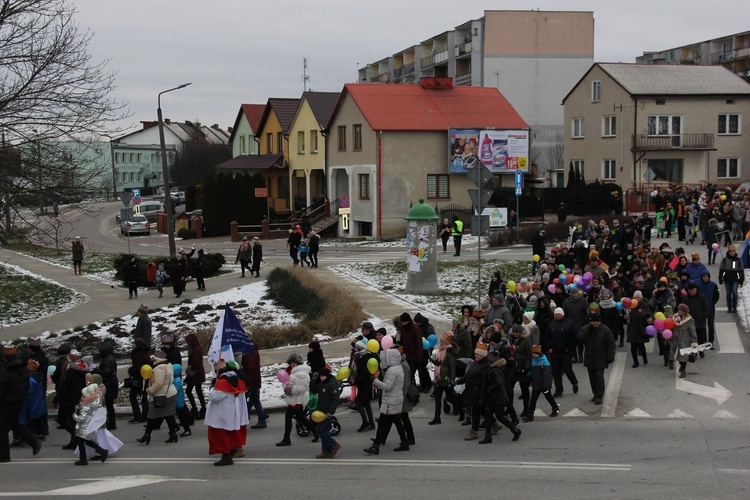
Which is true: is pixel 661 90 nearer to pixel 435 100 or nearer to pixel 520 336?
pixel 435 100

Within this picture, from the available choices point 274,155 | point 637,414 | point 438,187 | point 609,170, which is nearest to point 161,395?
point 637,414

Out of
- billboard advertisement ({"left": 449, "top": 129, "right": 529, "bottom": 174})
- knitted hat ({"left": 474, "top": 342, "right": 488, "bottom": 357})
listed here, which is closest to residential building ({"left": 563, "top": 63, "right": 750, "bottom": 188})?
billboard advertisement ({"left": 449, "top": 129, "right": 529, "bottom": 174})

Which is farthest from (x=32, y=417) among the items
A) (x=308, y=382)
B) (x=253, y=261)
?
(x=253, y=261)

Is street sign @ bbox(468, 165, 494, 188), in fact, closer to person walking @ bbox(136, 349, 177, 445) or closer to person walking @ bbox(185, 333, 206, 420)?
person walking @ bbox(185, 333, 206, 420)

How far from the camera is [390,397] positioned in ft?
36.9

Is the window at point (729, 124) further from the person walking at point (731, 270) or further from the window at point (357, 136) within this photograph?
the person walking at point (731, 270)

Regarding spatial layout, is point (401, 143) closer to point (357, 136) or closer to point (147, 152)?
point (357, 136)

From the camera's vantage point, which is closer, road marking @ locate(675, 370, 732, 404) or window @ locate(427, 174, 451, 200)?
road marking @ locate(675, 370, 732, 404)

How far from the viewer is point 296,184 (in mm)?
57906

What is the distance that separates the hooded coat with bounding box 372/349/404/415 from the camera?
11.2 meters

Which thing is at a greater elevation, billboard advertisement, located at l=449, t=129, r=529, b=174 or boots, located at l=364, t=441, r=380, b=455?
billboard advertisement, located at l=449, t=129, r=529, b=174

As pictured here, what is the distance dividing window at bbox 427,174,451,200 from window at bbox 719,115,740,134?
1796 cm

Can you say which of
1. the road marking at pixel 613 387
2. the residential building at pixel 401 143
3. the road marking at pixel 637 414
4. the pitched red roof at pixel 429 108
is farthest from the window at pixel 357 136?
the road marking at pixel 637 414

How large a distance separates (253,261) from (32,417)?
17.5 metres
